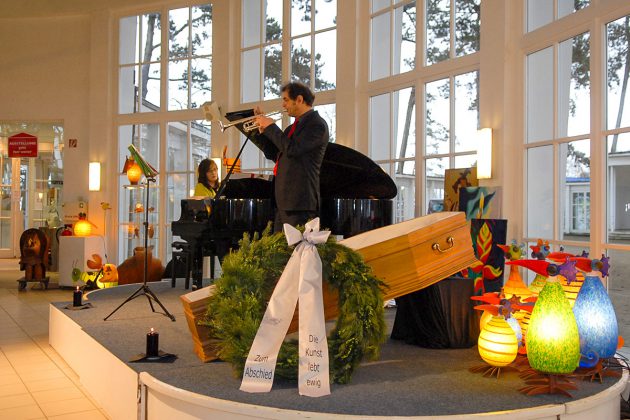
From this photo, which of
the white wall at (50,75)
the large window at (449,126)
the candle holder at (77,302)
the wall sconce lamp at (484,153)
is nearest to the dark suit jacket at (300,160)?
the candle holder at (77,302)

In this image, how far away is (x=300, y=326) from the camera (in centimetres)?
234

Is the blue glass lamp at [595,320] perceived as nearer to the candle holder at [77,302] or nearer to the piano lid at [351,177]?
the piano lid at [351,177]

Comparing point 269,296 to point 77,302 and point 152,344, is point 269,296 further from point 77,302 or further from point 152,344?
Result: point 77,302

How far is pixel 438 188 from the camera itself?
6031 millimetres

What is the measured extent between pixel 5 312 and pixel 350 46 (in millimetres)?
4957

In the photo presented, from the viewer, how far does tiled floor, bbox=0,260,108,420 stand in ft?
10.7

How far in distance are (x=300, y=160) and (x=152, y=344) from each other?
1.32 meters

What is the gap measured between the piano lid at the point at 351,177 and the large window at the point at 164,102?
15.3 feet

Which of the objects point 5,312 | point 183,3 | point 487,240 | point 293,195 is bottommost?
point 5,312

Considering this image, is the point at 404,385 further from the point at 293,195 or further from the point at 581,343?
the point at 293,195

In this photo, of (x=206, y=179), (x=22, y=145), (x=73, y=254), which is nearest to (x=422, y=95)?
(x=206, y=179)

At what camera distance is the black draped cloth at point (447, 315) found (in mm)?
3164

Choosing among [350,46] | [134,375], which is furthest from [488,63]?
[134,375]

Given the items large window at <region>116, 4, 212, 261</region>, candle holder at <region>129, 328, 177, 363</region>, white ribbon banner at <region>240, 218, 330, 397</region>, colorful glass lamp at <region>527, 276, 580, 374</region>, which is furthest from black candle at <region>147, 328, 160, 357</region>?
large window at <region>116, 4, 212, 261</region>
